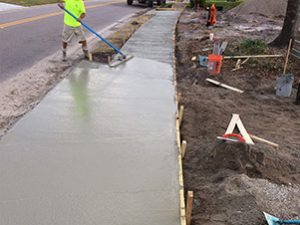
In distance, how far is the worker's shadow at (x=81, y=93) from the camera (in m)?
5.00

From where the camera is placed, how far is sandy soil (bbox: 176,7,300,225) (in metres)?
3.19

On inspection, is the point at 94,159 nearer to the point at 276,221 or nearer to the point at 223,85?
the point at 276,221

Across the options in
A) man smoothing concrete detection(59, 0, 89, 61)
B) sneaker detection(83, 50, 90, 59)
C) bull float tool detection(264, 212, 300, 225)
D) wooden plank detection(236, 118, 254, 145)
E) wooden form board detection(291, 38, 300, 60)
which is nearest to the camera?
bull float tool detection(264, 212, 300, 225)

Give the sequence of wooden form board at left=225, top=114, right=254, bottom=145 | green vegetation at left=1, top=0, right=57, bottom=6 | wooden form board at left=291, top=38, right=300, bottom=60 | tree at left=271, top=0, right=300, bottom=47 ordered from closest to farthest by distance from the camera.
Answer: wooden form board at left=225, top=114, right=254, bottom=145 < wooden form board at left=291, top=38, right=300, bottom=60 < tree at left=271, top=0, right=300, bottom=47 < green vegetation at left=1, top=0, right=57, bottom=6

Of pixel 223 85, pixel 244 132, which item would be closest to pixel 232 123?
pixel 244 132

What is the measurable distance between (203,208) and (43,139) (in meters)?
2.18

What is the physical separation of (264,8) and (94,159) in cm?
2075

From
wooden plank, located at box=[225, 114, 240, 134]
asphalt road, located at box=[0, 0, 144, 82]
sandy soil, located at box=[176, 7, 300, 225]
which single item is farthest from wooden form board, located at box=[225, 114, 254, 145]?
asphalt road, located at box=[0, 0, 144, 82]

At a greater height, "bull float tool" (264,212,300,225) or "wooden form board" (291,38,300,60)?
"wooden form board" (291,38,300,60)

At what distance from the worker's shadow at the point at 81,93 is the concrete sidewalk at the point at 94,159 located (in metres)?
0.01

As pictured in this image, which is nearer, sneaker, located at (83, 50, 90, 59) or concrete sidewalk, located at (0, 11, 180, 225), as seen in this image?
concrete sidewalk, located at (0, 11, 180, 225)

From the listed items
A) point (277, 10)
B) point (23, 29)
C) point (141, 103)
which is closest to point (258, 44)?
point (141, 103)

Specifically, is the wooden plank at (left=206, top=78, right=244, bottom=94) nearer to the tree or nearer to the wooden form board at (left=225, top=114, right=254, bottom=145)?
the wooden form board at (left=225, top=114, right=254, bottom=145)

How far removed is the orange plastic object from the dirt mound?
14.7 meters
